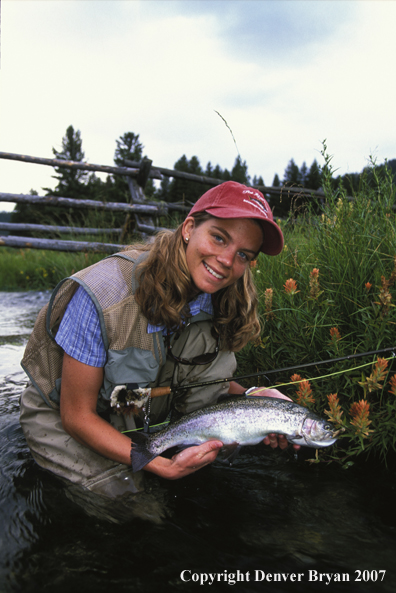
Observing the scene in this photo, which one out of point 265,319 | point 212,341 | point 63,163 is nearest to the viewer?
point 212,341

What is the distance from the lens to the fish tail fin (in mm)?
2340

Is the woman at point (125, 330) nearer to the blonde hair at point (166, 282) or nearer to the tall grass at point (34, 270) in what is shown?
the blonde hair at point (166, 282)

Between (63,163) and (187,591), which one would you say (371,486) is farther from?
(63,163)

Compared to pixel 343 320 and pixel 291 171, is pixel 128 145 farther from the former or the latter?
pixel 343 320

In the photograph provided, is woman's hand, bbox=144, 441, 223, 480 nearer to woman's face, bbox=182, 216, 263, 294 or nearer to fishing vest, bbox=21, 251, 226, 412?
fishing vest, bbox=21, 251, 226, 412

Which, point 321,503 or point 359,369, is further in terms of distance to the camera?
point 359,369

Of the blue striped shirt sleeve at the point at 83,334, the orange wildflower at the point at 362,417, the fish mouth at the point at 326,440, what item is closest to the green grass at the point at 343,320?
the orange wildflower at the point at 362,417

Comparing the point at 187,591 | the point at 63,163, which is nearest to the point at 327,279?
the point at 187,591

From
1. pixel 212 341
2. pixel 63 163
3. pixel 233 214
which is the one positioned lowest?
pixel 212 341

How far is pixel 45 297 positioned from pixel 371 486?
23.7 feet

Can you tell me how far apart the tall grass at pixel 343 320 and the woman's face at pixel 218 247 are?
2.27 feet

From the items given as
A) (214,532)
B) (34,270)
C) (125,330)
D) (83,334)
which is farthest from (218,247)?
(34,270)

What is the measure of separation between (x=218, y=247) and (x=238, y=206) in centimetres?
25

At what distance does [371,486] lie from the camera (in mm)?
2688
